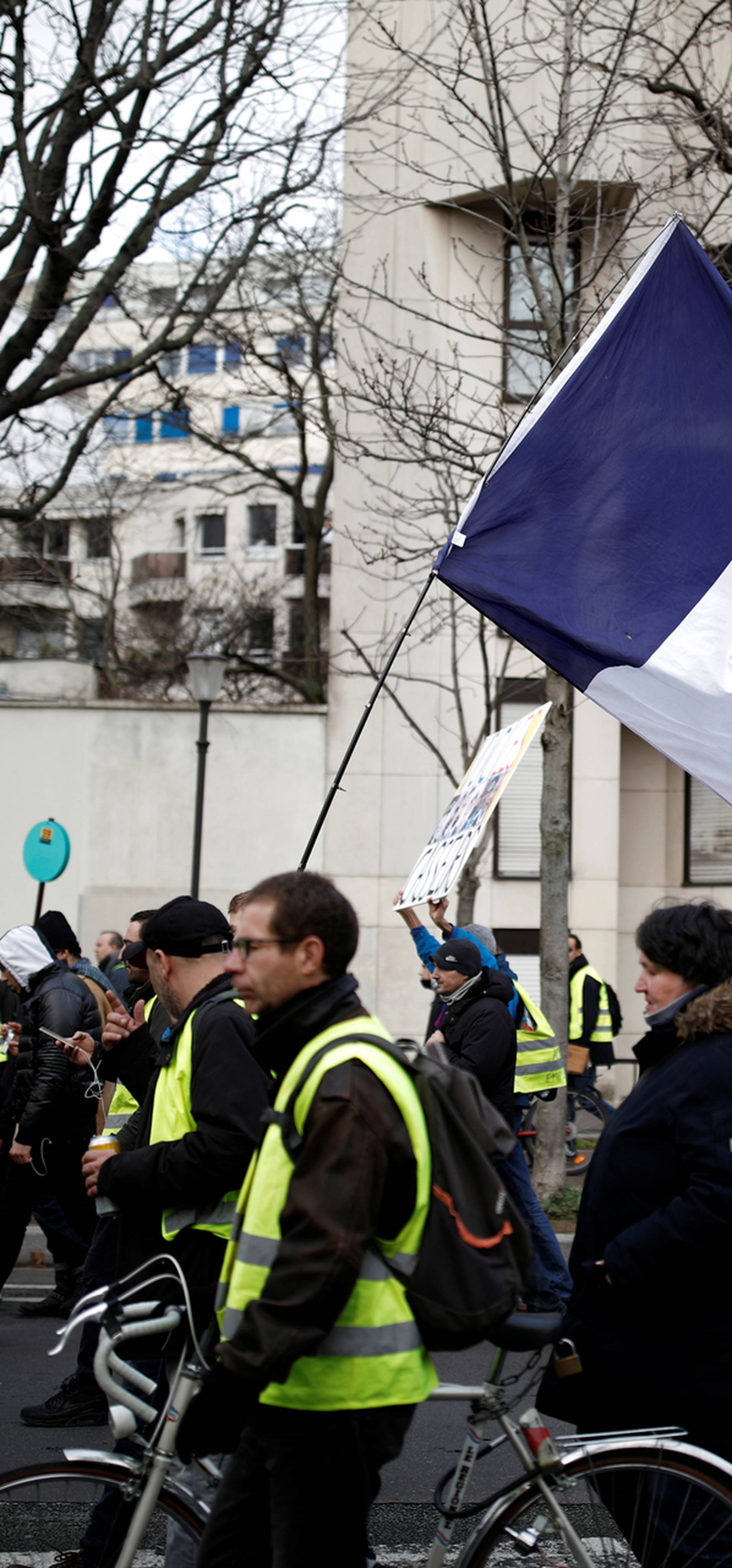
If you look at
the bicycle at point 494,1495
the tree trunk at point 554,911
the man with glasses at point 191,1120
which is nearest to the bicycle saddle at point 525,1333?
the bicycle at point 494,1495

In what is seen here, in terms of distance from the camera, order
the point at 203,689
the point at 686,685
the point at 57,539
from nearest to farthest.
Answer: the point at 686,685
the point at 203,689
the point at 57,539

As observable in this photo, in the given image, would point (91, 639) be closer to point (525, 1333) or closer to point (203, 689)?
point (203, 689)

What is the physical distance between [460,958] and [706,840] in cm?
1073

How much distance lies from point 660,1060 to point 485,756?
11.5ft

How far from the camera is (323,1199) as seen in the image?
2520 millimetres

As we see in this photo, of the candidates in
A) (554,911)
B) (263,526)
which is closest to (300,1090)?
(554,911)

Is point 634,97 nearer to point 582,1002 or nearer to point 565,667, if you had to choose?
point 582,1002

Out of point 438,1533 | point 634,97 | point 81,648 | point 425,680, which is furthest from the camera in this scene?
point 81,648

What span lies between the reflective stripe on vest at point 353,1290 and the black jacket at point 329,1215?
0.03m

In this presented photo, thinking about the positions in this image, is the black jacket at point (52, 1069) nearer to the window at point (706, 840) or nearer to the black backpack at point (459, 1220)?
the black backpack at point (459, 1220)

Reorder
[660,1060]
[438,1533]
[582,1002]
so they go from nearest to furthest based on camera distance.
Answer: [438,1533] → [660,1060] → [582,1002]

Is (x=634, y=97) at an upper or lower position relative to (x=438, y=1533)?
upper

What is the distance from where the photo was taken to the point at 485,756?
692 cm

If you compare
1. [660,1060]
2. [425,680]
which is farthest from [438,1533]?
[425,680]
